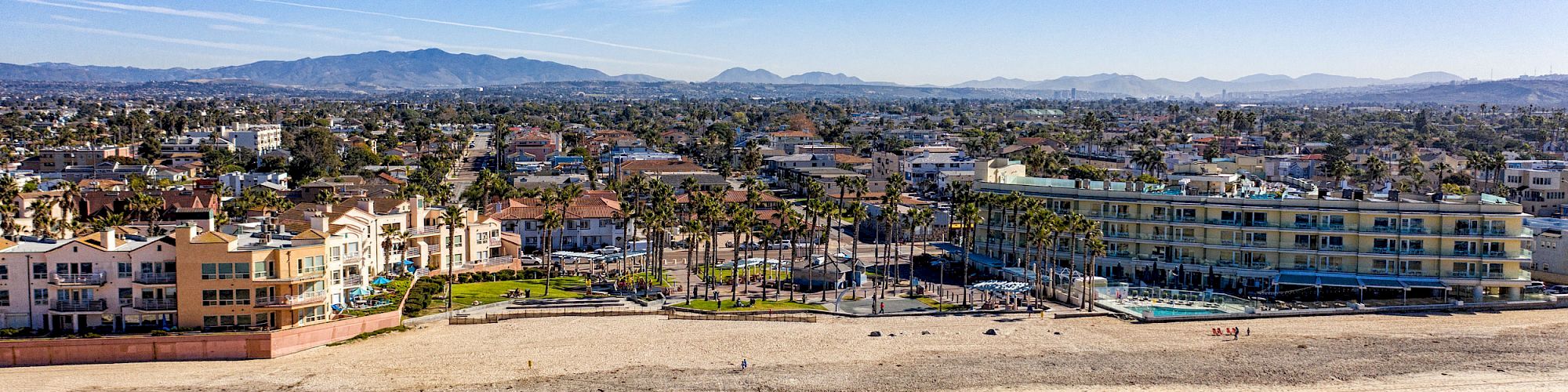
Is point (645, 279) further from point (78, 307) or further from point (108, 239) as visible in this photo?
point (78, 307)

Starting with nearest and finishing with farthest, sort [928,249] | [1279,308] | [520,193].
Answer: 1. [1279,308]
2. [928,249]
3. [520,193]

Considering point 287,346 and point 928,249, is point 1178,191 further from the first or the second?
point 287,346

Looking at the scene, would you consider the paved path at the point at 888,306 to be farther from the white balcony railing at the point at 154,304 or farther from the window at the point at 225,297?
the white balcony railing at the point at 154,304

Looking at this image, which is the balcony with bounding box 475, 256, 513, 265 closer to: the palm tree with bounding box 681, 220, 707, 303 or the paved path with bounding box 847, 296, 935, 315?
the palm tree with bounding box 681, 220, 707, 303

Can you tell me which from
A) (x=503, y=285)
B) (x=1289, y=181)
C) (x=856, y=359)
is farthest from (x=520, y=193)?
(x=1289, y=181)

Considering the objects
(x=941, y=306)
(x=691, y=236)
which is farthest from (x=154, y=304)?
(x=941, y=306)
